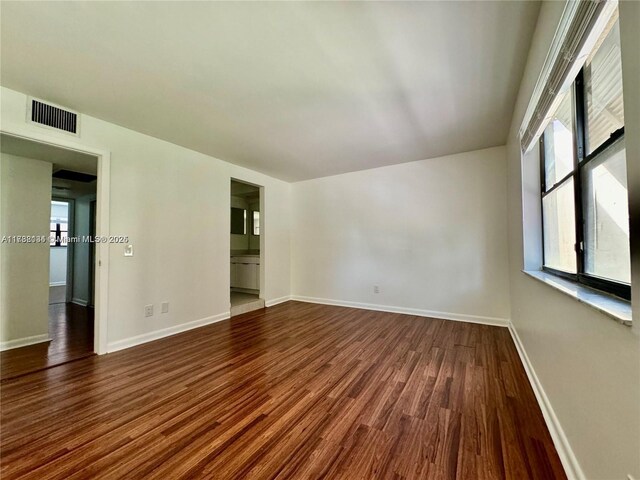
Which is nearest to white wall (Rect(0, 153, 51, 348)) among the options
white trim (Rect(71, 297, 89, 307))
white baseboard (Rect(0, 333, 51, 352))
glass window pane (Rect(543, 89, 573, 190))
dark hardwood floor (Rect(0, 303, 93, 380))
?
white baseboard (Rect(0, 333, 51, 352))

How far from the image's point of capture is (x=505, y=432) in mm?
1460

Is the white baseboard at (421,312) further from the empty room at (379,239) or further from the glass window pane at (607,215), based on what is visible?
the glass window pane at (607,215)

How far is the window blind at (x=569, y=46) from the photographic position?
93cm

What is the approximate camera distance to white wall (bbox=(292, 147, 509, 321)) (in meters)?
3.50

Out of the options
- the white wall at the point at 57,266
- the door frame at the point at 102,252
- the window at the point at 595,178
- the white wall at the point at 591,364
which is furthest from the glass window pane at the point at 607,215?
the white wall at the point at 57,266

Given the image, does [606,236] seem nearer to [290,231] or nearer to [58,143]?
[58,143]

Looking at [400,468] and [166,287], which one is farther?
[166,287]

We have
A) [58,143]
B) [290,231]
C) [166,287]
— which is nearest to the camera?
[58,143]

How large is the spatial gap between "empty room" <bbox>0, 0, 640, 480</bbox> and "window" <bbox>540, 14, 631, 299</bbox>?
0.02 meters

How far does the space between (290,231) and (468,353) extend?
12.3 feet

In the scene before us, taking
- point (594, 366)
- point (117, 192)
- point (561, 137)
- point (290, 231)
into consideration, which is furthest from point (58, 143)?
point (561, 137)

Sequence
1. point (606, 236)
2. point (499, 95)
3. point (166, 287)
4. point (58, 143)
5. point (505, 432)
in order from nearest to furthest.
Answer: point (606, 236)
point (505, 432)
point (499, 95)
point (58, 143)
point (166, 287)

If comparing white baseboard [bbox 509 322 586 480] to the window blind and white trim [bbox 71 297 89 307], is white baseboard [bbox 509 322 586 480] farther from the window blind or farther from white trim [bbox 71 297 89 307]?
white trim [bbox 71 297 89 307]

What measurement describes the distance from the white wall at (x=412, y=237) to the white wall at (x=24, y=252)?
3.66 m
